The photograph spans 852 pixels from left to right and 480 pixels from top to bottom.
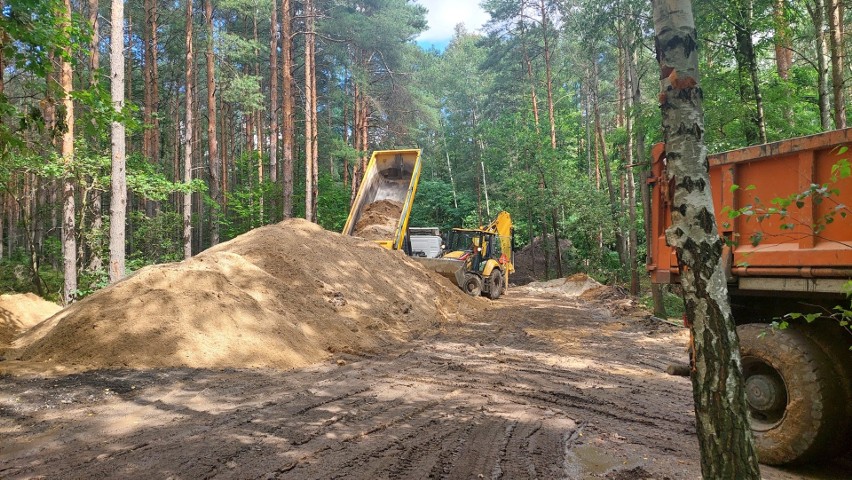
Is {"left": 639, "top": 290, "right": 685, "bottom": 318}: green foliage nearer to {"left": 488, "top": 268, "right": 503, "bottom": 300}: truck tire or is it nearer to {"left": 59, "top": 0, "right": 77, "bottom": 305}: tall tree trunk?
{"left": 488, "top": 268, "right": 503, "bottom": 300}: truck tire

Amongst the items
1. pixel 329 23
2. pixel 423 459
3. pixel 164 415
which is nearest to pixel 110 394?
pixel 164 415

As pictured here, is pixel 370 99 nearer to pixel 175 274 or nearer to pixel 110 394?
pixel 175 274

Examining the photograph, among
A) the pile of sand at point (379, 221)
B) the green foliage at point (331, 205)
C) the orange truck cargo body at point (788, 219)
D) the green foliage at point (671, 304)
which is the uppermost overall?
the green foliage at point (331, 205)

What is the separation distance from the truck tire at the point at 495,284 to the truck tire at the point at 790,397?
46.3ft

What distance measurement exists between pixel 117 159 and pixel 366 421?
34.0 feet

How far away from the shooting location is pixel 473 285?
56.7ft

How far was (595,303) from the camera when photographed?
687 inches

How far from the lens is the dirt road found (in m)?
3.66

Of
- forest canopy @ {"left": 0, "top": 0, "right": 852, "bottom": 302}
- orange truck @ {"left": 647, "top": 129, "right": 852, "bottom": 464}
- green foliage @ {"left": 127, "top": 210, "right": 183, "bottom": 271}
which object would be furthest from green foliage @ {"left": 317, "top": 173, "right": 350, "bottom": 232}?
orange truck @ {"left": 647, "top": 129, "right": 852, "bottom": 464}

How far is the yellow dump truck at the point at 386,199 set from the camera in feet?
49.2

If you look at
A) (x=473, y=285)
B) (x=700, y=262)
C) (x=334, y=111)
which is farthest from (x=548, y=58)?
(x=700, y=262)

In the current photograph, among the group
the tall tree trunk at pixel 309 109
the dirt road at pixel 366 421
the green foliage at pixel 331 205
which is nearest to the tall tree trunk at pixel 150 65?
the tall tree trunk at pixel 309 109

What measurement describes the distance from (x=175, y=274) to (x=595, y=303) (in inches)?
545

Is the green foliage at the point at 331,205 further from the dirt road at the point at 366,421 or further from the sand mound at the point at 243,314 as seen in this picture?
the dirt road at the point at 366,421
